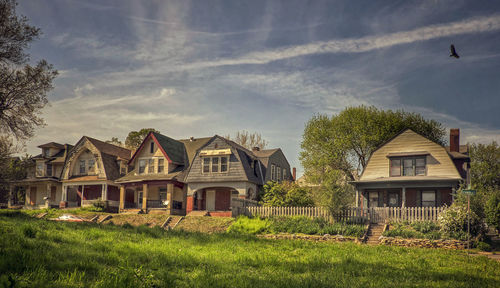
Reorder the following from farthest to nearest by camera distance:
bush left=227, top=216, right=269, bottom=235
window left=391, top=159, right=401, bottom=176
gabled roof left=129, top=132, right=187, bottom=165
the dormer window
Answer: gabled roof left=129, top=132, right=187, bottom=165 < window left=391, top=159, right=401, bottom=176 < the dormer window < bush left=227, top=216, right=269, bottom=235

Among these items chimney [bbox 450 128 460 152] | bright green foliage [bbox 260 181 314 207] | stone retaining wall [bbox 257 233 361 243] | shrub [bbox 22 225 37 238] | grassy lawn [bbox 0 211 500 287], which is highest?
chimney [bbox 450 128 460 152]

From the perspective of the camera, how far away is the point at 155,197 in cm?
4503

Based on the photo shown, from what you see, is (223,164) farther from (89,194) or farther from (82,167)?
(89,194)

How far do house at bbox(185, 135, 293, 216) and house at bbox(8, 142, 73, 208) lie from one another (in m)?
18.9

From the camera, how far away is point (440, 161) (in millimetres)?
34344

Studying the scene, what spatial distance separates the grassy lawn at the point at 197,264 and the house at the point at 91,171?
1159 inches

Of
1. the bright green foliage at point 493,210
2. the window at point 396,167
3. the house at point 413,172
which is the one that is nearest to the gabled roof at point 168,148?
the house at point 413,172

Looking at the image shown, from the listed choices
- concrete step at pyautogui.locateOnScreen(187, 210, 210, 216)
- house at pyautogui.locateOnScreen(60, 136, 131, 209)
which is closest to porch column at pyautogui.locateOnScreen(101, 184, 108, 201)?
house at pyautogui.locateOnScreen(60, 136, 131, 209)

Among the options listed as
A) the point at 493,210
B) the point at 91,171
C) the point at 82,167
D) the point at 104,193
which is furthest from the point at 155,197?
the point at 493,210

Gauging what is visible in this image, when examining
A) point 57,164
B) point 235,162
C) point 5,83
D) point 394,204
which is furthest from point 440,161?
point 57,164

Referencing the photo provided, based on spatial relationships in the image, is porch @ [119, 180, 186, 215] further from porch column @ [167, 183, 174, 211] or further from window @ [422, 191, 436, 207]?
window @ [422, 191, 436, 207]

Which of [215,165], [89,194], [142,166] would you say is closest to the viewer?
[215,165]

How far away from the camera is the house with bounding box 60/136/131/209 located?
45.7m

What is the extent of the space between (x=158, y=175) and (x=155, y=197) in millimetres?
4127
